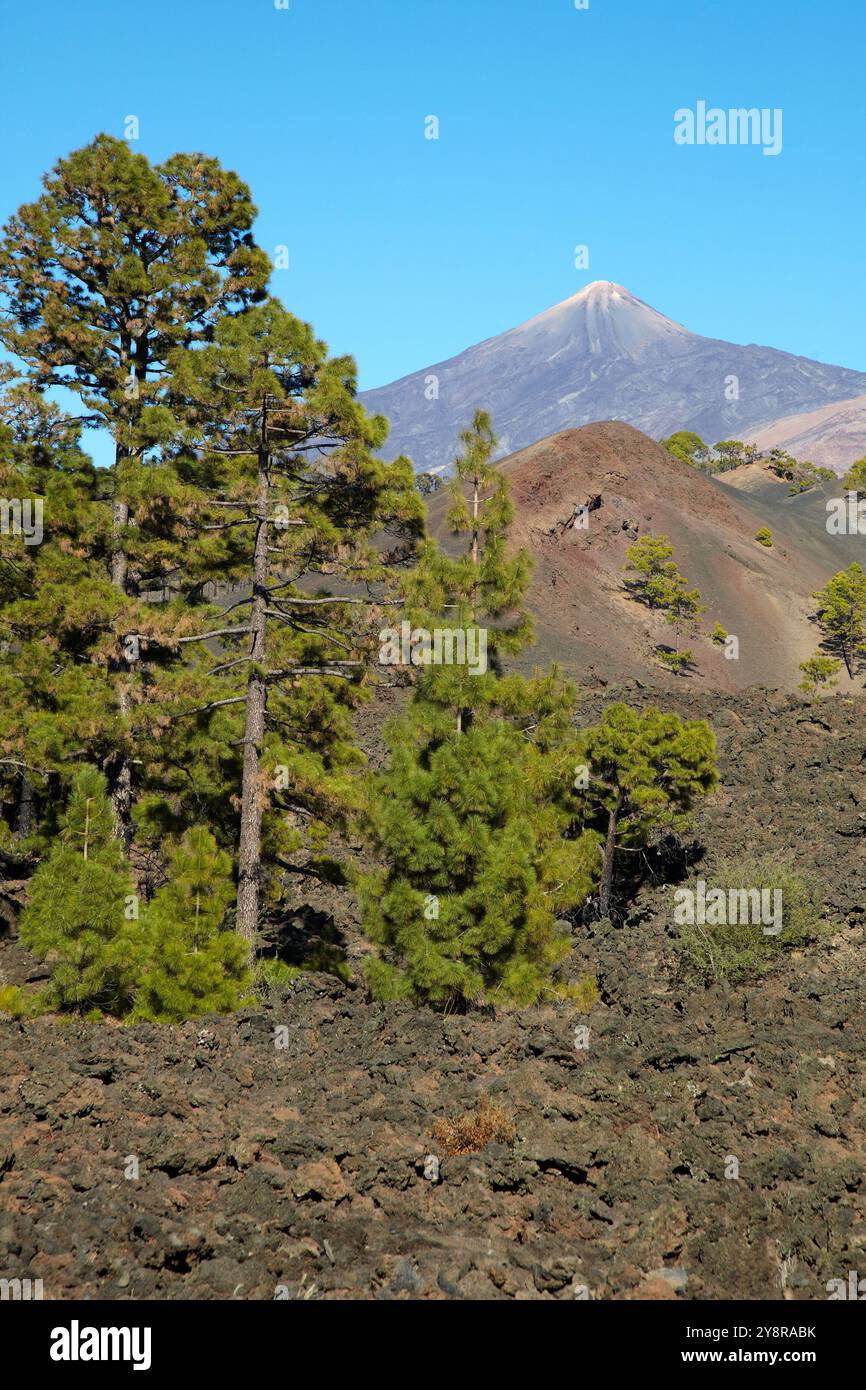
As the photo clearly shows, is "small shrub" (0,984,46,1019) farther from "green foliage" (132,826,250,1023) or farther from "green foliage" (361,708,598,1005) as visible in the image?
"green foliage" (361,708,598,1005)

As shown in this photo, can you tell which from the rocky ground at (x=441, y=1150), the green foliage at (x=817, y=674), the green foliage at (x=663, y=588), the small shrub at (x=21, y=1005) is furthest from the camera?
the green foliage at (x=663, y=588)

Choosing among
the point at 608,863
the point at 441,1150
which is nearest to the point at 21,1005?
the point at 441,1150

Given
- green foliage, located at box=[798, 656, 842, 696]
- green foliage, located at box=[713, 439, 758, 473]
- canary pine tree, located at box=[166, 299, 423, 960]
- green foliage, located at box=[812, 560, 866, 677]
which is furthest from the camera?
green foliage, located at box=[713, 439, 758, 473]

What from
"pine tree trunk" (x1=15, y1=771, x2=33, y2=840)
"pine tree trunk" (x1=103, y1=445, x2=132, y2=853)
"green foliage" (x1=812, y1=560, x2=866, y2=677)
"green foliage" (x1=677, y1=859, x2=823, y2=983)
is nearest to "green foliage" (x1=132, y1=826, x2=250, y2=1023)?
"pine tree trunk" (x1=103, y1=445, x2=132, y2=853)

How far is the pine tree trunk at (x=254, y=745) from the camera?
14.2 m

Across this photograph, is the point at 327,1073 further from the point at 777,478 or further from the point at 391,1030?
the point at 777,478

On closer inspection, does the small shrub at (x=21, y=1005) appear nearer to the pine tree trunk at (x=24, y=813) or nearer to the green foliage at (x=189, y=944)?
the green foliage at (x=189, y=944)

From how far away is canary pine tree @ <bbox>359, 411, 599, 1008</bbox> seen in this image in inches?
498

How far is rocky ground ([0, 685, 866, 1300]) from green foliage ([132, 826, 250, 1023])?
0.38 metres

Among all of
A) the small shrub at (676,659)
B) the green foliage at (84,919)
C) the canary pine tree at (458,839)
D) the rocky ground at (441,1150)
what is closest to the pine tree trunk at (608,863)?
the rocky ground at (441,1150)

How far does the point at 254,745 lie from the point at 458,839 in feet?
11.8

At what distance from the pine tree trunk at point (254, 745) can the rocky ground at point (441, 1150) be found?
139 centimetres

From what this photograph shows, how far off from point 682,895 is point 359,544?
9705 mm

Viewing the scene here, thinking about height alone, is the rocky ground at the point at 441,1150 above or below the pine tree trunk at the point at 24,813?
below
